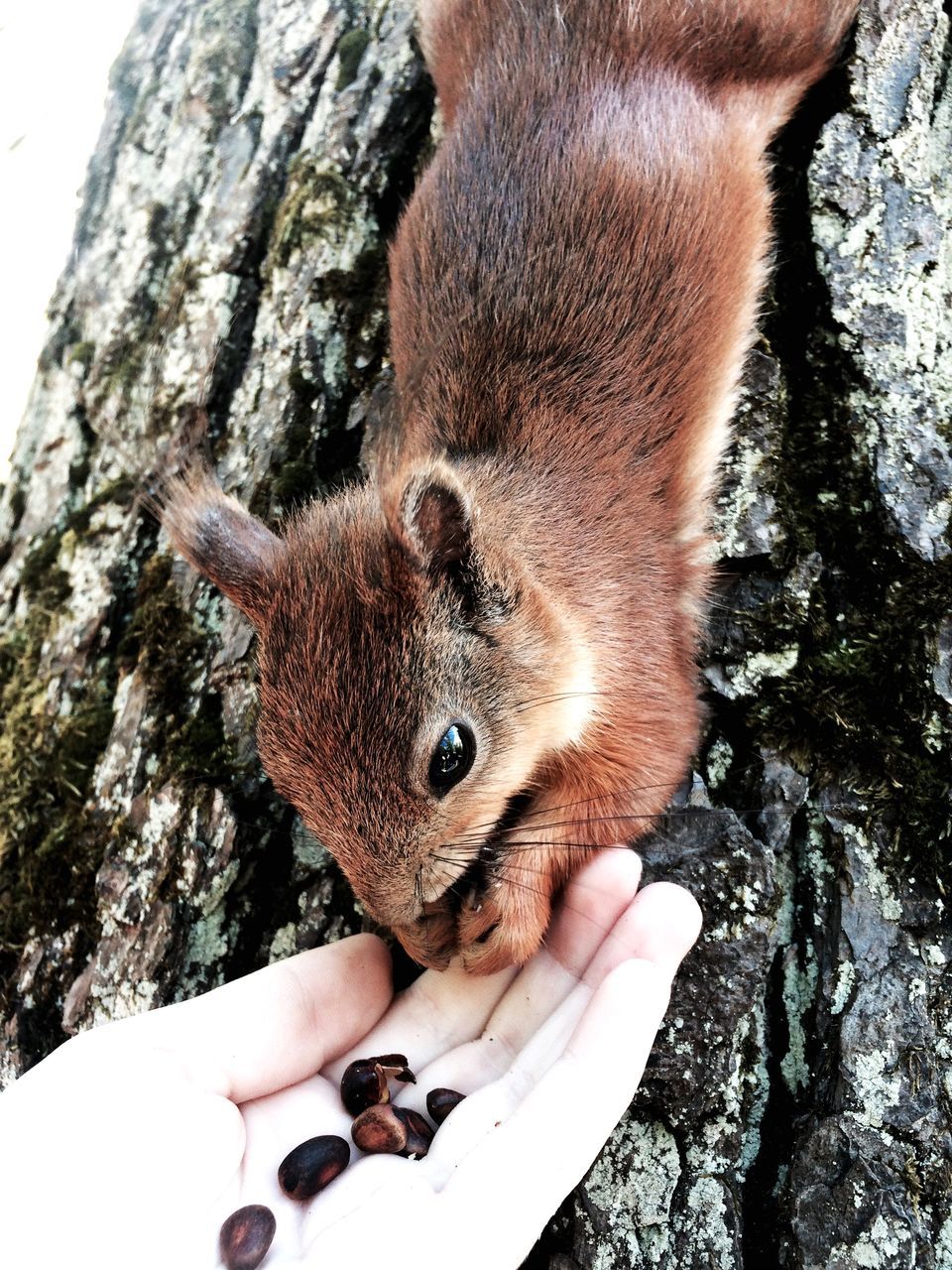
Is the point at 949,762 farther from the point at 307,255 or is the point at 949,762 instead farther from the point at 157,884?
the point at 307,255

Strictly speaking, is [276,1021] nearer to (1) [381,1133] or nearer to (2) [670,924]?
(1) [381,1133]

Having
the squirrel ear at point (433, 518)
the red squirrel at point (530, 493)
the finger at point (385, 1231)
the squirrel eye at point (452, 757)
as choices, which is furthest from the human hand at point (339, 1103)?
the squirrel ear at point (433, 518)

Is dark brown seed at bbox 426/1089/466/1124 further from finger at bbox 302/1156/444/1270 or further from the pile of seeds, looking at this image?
finger at bbox 302/1156/444/1270

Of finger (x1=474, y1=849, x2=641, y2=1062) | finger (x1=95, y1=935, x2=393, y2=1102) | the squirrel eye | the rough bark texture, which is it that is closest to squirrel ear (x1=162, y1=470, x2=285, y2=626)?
the rough bark texture

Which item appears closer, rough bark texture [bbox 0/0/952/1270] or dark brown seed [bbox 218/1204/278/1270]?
dark brown seed [bbox 218/1204/278/1270]

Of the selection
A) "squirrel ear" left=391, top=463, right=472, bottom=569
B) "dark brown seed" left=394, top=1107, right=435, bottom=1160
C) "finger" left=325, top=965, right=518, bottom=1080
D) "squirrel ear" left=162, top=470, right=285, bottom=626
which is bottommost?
"finger" left=325, top=965, right=518, bottom=1080

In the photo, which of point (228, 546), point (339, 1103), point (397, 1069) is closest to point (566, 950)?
point (397, 1069)

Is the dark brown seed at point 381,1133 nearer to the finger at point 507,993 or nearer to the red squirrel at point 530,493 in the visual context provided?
the finger at point 507,993
